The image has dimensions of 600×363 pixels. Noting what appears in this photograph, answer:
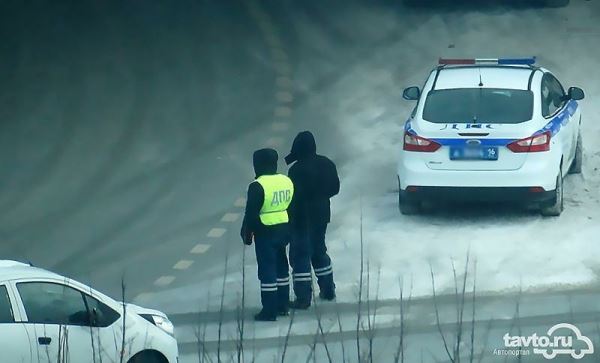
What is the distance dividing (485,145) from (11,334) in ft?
24.6

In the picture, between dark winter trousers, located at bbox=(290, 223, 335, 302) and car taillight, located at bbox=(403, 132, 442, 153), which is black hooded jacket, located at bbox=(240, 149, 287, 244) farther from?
car taillight, located at bbox=(403, 132, 442, 153)

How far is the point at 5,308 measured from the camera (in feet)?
36.3

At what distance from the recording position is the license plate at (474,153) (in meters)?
17.1

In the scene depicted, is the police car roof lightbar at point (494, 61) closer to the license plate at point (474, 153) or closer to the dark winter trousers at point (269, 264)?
the license plate at point (474, 153)

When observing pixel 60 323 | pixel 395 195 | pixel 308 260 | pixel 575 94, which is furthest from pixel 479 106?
pixel 60 323

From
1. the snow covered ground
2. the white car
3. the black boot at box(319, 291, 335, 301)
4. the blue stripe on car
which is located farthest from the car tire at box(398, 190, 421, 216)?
the white car

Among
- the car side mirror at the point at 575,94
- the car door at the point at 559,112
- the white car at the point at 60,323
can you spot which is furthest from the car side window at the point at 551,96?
the white car at the point at 60,323

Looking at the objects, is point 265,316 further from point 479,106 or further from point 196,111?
point 196,111

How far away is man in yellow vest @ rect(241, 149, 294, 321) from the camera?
47.3 ft

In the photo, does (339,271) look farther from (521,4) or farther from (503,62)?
(521,4)

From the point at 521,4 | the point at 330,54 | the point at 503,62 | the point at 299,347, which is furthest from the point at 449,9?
the point at 299,347

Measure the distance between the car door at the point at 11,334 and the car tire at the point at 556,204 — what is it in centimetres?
799

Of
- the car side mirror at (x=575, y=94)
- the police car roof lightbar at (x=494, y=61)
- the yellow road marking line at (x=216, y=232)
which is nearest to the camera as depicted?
the yellow road marking line at (x=216, y=232)

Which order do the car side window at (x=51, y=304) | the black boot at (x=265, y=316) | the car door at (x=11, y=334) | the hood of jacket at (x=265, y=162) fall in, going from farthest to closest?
the black boot at (x=265, y=316) < the hood of jacket at (x=265, y=162) < the car side window at (x=51, y=304) < the car door at (x=11, y=334)
